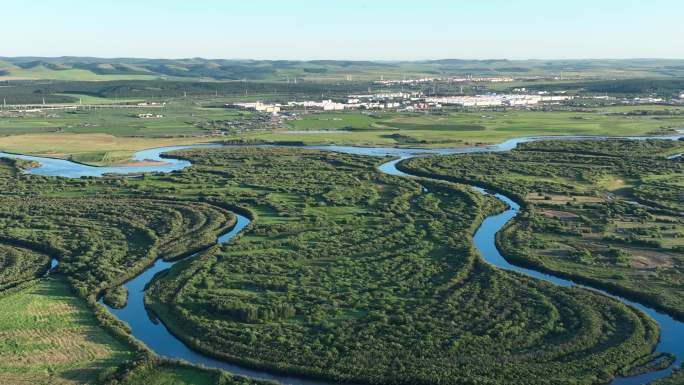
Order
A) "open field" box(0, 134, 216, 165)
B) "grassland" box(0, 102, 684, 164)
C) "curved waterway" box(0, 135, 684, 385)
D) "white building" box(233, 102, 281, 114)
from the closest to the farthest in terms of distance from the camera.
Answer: "curved waterway" box(0, 135, 684, 385) < "open field" box(0, 134, 216, 165) < "grassland" box(0, 102, 684, 164) < "white building" box(233, 102, 281, 114)

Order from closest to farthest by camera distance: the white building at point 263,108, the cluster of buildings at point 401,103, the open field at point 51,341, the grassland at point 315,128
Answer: the open field at point 51,341 → the grassland at point 315,128 → the white building at point 263,108 → the cluster of buildings at point 401,103

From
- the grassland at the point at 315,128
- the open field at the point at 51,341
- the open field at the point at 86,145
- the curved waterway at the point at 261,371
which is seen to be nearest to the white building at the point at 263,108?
the grassland at the point at 315,128

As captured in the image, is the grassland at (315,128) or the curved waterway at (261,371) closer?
the curved waterway at (261,371)

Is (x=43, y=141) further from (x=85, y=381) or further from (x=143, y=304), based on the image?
(x=85, y=381)

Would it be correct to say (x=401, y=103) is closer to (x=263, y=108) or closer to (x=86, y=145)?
(x=263, y=108)

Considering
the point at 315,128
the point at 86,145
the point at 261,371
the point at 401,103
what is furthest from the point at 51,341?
the point at 401,103

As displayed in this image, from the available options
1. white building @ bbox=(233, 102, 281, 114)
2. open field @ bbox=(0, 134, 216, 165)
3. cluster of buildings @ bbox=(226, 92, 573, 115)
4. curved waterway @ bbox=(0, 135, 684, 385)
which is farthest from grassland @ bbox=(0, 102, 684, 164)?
curved waterway @ bbox=(0, 135, 684, 385)

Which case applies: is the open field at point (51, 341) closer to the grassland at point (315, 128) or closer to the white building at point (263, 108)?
the grassland at point (315, 128)

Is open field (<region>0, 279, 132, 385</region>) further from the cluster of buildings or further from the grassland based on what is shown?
the cluster of buildings

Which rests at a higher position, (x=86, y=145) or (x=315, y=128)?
(x=315, y=128)
